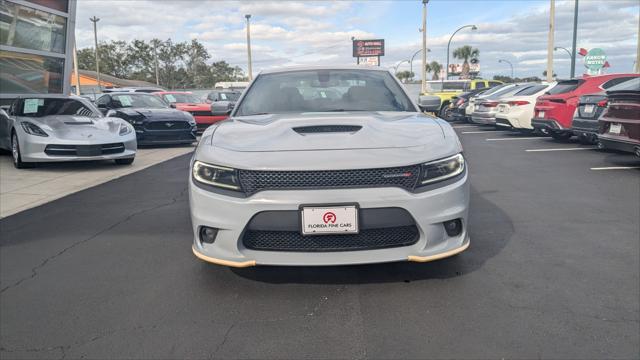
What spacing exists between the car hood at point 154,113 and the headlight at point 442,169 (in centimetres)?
1017

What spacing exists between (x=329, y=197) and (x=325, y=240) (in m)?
0.27

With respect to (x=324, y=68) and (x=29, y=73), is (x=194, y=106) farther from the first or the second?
(x=324, y=68)

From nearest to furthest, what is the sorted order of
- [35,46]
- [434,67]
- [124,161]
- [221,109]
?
[221,109]
[124,161]
[35,46]
[434,67]

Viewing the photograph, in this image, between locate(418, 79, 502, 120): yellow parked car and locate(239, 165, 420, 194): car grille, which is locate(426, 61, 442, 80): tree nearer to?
locate(418, 79, 502, 120): yellow parked car

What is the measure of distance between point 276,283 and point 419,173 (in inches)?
47.0

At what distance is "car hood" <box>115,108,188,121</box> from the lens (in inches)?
469

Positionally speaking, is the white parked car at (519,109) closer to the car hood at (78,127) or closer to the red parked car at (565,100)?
the red parked car at (565,100)

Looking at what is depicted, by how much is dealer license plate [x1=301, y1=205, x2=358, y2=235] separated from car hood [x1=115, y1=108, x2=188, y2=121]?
10.1 metres

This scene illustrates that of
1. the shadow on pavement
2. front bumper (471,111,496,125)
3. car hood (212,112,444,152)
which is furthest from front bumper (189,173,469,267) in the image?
front bumper (471,111,496,125)

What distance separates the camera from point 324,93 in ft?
14.0

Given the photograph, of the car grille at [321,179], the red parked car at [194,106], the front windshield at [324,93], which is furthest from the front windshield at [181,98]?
the car grille at [321,179]

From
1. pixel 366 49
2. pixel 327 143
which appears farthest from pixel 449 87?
pixel 366 49

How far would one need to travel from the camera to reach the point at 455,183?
9.90 feet

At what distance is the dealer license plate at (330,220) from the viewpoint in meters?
2.76
